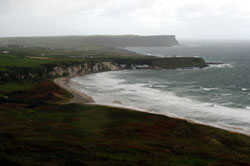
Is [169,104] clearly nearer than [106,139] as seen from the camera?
No

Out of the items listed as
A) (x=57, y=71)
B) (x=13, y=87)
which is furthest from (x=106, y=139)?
(x=57, y=71)

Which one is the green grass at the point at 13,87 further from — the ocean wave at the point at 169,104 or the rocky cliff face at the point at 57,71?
the ocean wave at the point at 169,104

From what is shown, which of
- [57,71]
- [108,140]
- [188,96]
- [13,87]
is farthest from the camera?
[57,71]

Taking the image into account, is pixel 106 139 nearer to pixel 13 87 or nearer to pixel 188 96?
pixel 188 96

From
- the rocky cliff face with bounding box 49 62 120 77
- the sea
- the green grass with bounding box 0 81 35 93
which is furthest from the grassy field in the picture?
the rocky cliff face with bounding box 49 62 120 77

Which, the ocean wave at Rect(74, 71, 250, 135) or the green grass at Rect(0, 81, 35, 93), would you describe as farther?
the green grass at Rect(0, 81, 35, 93)

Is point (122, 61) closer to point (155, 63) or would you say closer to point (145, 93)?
point (155, 63)

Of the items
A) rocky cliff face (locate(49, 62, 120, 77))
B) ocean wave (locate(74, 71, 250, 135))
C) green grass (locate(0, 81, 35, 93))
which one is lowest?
ocean wave (locate(74, 71, 250, 135))

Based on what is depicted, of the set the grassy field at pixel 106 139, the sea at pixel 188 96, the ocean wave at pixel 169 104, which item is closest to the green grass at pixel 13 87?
the grassy field at pixel 106 139

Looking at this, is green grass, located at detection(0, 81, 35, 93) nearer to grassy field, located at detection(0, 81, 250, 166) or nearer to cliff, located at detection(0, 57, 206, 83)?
cliff, located at detection(0, 57, 206, 83)

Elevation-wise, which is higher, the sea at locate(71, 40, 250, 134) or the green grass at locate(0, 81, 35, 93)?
the green grass at locate(0, 81, 35, 93)
